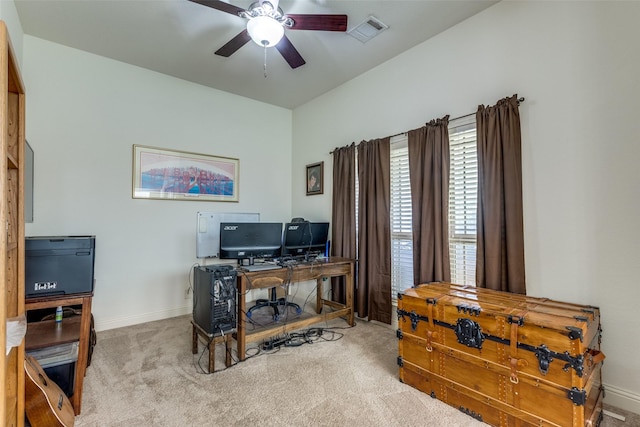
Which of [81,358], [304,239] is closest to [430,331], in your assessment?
[304,239]

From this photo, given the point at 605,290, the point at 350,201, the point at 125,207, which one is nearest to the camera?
the point at 605,290

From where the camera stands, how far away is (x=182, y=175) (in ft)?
11.9

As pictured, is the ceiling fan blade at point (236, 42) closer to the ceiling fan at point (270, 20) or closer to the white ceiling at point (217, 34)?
the ceiling fan at point (270, 20)

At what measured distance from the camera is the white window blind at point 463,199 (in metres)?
2.55

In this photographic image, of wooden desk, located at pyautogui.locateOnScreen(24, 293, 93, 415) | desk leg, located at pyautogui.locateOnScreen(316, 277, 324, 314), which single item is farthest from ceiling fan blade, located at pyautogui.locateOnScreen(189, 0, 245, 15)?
desk leg, located at pyautogui.locateOnScreen(316, 277, 324, 314)

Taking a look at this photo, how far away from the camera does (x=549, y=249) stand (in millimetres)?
2098

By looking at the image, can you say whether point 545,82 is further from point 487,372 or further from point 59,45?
point 59,45

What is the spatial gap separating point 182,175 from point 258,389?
2.65m

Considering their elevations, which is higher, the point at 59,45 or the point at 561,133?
the point at 59,45

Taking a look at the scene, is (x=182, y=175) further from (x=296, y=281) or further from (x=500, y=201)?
(x=500, y=201)

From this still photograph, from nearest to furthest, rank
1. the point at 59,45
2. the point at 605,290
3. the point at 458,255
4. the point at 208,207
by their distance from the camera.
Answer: the point at 605,290 → the point at 458,255 → the point at 59,45 → the point at 208,207

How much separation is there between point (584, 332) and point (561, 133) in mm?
1346

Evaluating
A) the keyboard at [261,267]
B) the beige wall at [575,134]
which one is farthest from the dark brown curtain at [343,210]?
the beige wall at [575,134]

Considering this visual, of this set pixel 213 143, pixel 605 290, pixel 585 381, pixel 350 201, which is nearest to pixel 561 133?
pixel 605 290
